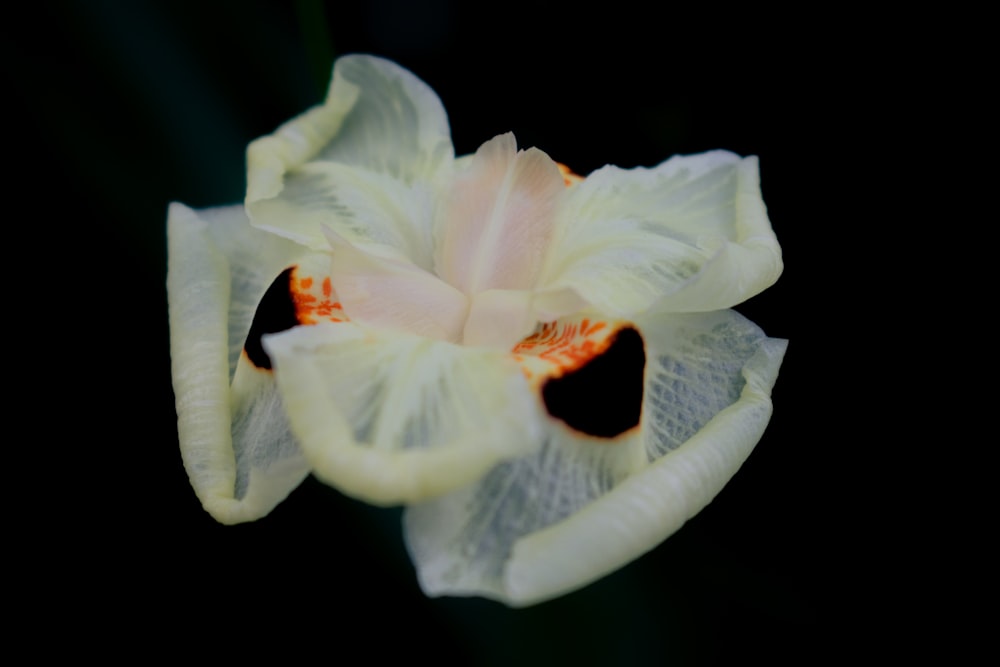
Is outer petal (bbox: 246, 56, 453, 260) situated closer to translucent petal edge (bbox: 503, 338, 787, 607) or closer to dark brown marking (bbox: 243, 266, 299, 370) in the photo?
dark brown marking (bbox: 243, 266, 299, 370)

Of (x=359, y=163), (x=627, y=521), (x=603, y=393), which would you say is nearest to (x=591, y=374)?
(x=603, y=393)

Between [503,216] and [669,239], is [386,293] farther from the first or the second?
[669,239]

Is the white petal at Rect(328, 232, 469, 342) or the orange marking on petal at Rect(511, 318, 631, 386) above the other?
the white petal at Rect(328, 232, 469, 342)

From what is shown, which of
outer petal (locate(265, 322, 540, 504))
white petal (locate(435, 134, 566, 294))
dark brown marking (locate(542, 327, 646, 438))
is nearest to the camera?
outer petal (locate(265, 322, 540, 504))

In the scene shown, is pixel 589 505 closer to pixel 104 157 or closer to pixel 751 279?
pixel 751 279

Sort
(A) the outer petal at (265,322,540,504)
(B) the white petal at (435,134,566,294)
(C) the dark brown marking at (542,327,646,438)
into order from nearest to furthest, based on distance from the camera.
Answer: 1. (A) the outer petal at (265,322,540,504)
2. (C) the dark brown marking at (542,327,646,438)
3. (B) the white petal at (435,134,566,294)

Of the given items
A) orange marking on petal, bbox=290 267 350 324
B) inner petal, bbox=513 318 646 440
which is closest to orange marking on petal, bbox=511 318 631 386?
inner petal, bbox=513 318 646 440

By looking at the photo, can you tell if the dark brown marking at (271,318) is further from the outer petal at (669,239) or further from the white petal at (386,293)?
the outer petal at (669,239)

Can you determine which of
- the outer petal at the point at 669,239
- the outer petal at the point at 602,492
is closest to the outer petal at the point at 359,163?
the outer petal at the point at 669,239
